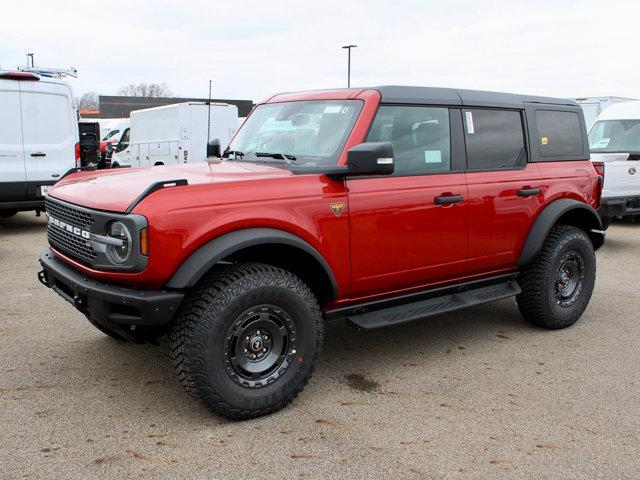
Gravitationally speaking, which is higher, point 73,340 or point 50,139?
point 50,139

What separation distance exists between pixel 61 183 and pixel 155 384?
1.51 m

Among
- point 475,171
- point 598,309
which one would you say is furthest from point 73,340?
point 598,309

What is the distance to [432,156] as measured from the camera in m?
4.27

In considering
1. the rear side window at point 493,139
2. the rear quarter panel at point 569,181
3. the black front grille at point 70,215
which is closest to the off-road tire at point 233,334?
the black front grille at point 70,215

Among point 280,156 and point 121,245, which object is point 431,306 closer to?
point 280,156

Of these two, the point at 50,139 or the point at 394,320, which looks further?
the point at 50,139

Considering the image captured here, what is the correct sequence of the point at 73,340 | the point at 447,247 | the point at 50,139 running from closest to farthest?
the point at 447,247
the point at 73,340
the point at 50,139

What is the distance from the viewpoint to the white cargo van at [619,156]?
9.31m

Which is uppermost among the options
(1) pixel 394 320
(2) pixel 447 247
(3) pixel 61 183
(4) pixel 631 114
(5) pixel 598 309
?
(4) pixel 631 114

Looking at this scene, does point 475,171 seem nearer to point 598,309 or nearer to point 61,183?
point 598,309

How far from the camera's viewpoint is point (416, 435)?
3.24 meters

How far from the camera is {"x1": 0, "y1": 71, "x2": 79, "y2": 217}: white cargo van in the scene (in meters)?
9.48

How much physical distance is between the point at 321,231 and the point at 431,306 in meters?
1.17

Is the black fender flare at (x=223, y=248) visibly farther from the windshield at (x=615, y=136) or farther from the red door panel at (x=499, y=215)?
the windshield at (x=615, y=136)
